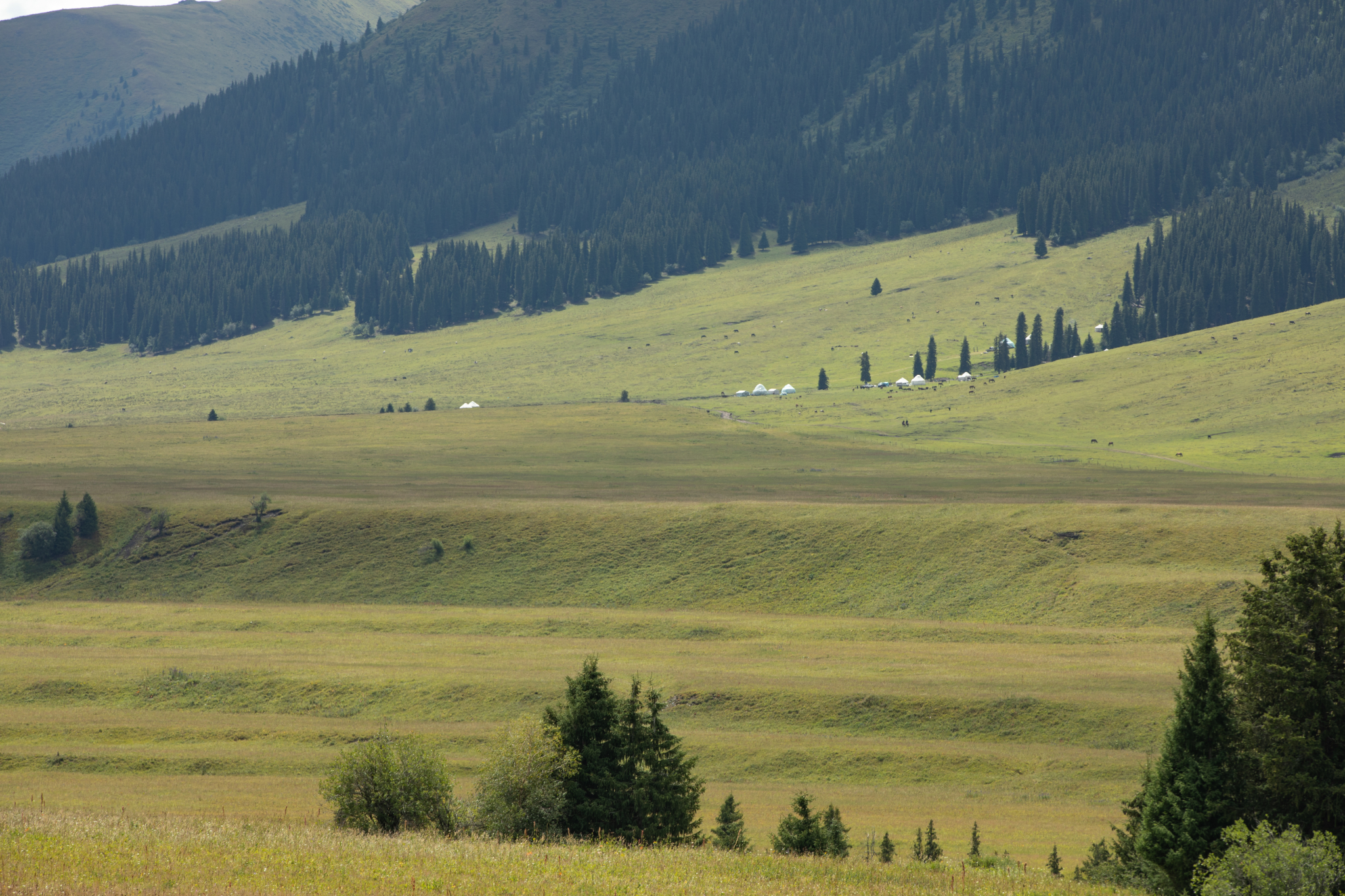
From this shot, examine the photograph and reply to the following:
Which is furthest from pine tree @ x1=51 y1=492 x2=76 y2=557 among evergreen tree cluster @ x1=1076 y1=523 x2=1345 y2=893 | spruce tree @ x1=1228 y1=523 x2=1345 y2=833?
spruce tree @ x1=1228 y1=523 x2=1345 y2=833

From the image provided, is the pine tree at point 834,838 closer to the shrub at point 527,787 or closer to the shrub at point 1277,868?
the shrub at point 527,787

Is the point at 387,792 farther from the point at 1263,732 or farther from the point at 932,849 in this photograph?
the point at 1263,732

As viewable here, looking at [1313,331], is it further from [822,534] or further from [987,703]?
[987,703]

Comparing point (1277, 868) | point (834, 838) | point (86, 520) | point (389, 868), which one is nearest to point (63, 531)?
point (86, 520)

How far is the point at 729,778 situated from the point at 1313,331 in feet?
503

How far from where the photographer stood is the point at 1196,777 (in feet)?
95.7

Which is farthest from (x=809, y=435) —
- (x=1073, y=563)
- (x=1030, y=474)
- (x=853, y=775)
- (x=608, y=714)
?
(x=608, y=714)

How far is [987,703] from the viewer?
60.6 meters

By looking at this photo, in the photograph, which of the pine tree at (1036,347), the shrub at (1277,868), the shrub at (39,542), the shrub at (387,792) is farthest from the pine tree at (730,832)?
the pine tree at (1036,347)

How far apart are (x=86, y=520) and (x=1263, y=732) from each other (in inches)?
3928

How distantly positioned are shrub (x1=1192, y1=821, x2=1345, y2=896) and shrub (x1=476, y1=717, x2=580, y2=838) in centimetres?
1827

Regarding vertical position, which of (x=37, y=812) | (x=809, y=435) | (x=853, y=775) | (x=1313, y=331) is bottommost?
(x=853, y=775)

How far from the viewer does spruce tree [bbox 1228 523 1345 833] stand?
28.3m

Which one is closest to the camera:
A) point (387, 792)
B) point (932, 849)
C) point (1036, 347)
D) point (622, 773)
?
point (387, 792)
